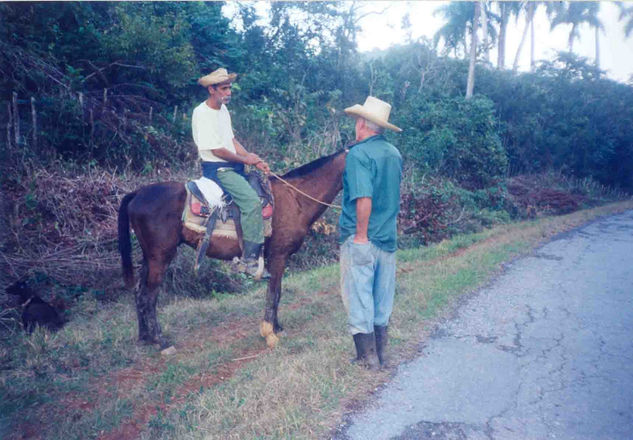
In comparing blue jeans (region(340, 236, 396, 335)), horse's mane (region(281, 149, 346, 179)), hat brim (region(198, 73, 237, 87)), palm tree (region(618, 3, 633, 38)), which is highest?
palm tree (region(618, 3, 633, 38))

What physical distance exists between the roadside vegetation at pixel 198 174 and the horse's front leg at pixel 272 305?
1.15 feet

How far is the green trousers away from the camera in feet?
17.0

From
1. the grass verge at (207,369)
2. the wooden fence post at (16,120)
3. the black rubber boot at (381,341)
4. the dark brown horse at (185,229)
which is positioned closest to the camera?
the grass verge at (207,369)

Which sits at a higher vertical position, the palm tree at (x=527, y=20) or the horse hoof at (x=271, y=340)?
the palm tree at (x=527, y=20)

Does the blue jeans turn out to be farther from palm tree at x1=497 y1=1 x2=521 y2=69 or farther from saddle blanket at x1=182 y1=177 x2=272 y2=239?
palm tree at x1=497 y1=1 x2=521 y2=69

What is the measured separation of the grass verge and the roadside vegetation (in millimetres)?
23

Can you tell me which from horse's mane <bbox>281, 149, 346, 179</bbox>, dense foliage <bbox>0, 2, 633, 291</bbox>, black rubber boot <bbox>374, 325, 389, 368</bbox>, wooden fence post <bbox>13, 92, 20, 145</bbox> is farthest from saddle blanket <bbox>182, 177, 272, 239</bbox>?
wooden fence post <bbox>13, 92, 20, 145</bbox>

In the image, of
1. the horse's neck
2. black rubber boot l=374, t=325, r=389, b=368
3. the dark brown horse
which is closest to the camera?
black rubber boot l=374, t=325, r=389, b=368

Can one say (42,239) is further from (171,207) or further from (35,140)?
(171,207)

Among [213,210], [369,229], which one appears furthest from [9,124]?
[369,229]

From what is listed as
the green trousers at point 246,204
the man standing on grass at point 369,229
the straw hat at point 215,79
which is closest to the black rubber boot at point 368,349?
the man standing on grass at point 369,229

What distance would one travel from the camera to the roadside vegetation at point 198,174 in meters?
4.17

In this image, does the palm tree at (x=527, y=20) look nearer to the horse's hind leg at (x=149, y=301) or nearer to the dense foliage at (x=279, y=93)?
the dense foliage at (x=279, y=93)

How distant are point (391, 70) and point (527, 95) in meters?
6.48
